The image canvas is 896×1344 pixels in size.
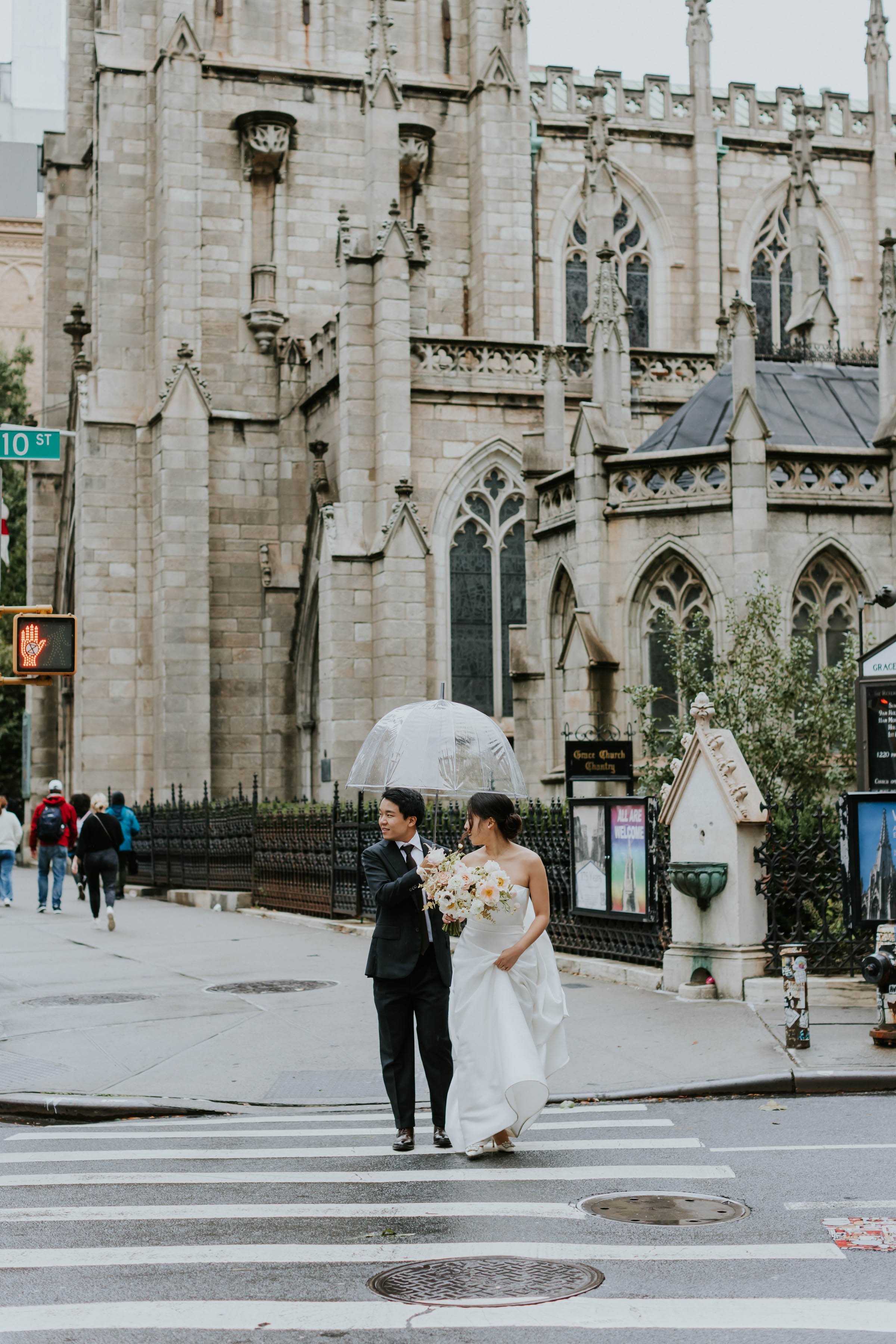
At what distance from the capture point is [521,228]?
3114cm

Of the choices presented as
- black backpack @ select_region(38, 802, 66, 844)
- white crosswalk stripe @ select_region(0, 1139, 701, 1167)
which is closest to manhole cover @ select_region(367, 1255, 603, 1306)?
white crosswalk stripe @ select_region(0, 1139, 701, 1167)

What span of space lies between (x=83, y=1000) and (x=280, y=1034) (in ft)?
8.41

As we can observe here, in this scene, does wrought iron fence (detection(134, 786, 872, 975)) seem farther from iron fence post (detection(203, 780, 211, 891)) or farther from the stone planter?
the stone planter

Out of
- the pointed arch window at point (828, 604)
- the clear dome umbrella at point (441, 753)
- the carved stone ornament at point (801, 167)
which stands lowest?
the clear dome umbrella at point (441, 753)

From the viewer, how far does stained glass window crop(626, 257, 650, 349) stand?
34.9 metres

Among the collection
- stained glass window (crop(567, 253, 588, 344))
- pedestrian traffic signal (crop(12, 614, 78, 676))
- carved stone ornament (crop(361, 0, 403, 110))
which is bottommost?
pedestrian traffic signal (crop(12, 614, 78, 676))

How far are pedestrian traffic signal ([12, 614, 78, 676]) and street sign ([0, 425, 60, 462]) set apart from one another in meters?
3.03

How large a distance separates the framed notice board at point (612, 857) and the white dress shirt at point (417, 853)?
4.86 metres

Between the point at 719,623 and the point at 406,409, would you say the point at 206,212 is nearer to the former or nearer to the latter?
the point at 406,409

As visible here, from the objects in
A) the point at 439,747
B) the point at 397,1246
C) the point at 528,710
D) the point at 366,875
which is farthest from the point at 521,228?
the point at 397,1246

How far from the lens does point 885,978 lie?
971 centimetres

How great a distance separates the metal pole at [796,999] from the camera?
381 inches

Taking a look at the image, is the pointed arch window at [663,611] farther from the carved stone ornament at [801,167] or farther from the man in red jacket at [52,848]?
the man in red jacket at [52,848]

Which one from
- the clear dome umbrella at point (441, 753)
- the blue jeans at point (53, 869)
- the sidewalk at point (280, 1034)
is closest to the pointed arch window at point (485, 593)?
the blue jeans at point (53, 869)
